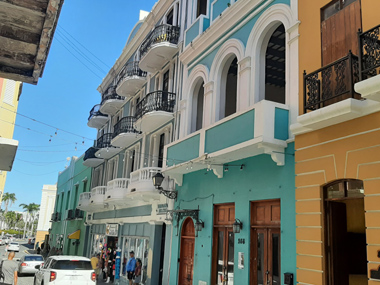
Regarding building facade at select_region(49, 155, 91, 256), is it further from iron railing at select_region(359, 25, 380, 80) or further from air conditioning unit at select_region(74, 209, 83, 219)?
iron railing at select_region(359, 25, 380, 80)

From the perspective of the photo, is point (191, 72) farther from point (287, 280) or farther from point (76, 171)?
point (76, 171)

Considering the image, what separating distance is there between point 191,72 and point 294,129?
709 centimetres

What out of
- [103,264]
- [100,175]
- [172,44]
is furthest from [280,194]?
[100,175]

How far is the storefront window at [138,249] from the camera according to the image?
17609 millimetres

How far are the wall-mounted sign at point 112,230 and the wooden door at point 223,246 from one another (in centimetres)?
1124

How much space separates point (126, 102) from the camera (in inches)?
998

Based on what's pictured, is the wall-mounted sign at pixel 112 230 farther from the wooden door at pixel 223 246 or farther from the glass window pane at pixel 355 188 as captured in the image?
the glass window pane at pixel 355 188

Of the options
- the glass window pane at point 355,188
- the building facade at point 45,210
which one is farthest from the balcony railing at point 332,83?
the building facade at point 45,210

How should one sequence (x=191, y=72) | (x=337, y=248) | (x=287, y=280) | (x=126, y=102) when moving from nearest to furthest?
(x=337, y=248) → (x=287, y=280) → (x=191, y=72) → (x=126, y=102)

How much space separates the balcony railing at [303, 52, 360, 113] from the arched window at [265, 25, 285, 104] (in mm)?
3621

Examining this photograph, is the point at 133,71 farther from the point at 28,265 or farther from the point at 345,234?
the point at 345,234

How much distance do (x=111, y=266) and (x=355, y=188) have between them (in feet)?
55.6

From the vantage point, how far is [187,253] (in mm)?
14492

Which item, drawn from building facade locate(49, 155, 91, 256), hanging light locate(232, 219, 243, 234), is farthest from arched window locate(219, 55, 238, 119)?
building facade locate(49, 155, 91, 256)
